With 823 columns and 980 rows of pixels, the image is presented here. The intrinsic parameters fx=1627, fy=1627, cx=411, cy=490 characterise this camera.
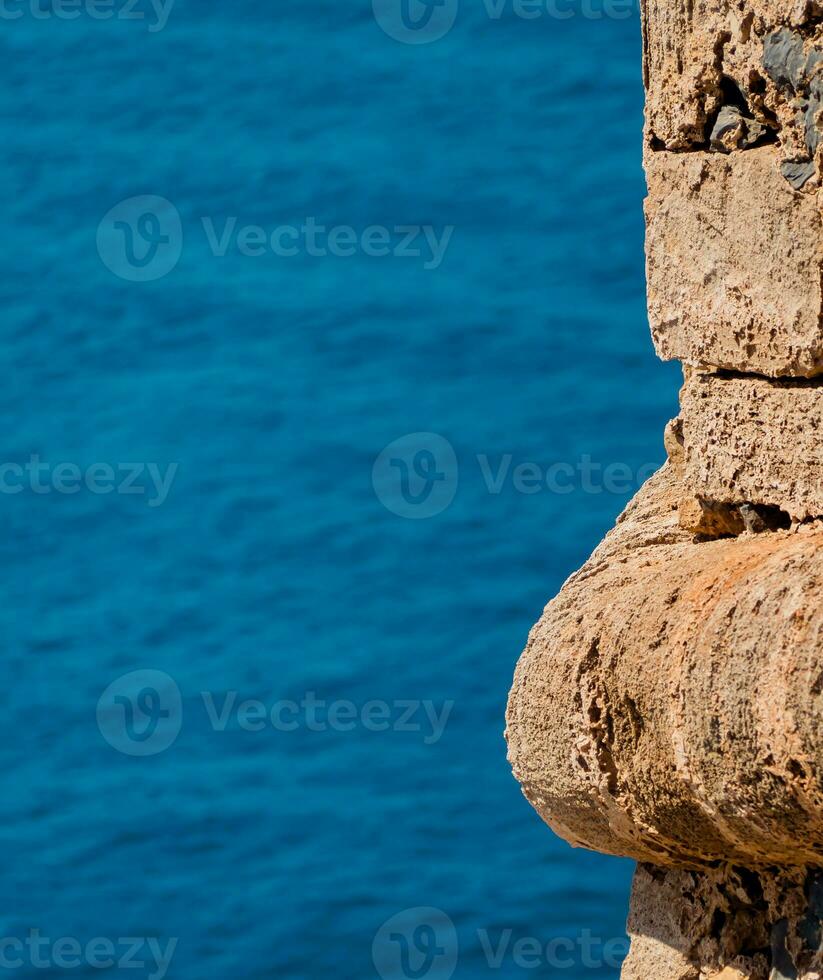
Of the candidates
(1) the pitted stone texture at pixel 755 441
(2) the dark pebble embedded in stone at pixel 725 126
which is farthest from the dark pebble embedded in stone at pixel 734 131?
(1) the pitted stone texture at pixel 755 441

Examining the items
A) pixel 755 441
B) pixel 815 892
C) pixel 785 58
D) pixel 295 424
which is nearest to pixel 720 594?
pixel 755 441

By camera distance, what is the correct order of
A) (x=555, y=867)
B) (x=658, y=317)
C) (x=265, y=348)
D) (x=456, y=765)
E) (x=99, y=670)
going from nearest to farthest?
(x=658, y=317)
(x=555, y=867)
(x=456, y=765)
(x=99, y=670)
(x=265, y=348)

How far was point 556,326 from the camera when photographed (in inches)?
383

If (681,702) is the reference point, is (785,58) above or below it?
above

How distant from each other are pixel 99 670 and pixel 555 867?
2.96 metres

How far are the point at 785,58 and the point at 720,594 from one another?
0.64 m

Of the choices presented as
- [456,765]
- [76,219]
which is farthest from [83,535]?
[456,765]

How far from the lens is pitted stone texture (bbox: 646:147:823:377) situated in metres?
1.95

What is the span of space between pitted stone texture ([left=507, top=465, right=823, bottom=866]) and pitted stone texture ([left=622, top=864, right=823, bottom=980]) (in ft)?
0.20

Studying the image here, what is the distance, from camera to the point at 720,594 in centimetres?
194

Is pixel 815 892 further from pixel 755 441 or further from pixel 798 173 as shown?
pixel 798 173

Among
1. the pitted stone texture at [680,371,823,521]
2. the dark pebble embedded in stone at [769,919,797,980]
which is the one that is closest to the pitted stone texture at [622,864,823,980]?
the dark pebble embedded in stone at [769,919,797,980]

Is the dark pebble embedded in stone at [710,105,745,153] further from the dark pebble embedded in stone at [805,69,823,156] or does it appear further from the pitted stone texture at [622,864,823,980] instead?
the pitted stone texture at [622,864,823,980]

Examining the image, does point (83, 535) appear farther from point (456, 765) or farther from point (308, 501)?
point (456, 765)
